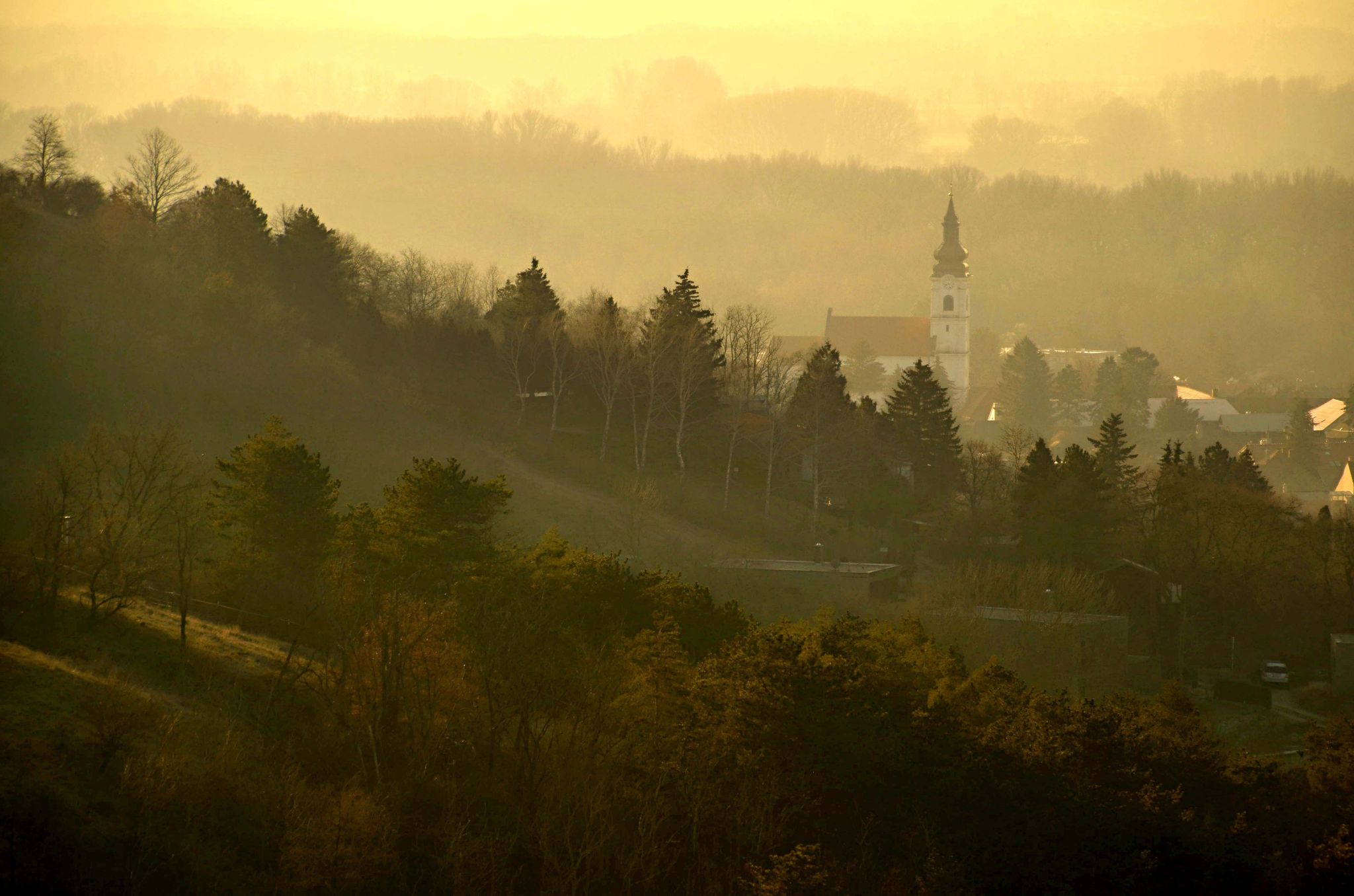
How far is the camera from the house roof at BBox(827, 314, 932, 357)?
328ft

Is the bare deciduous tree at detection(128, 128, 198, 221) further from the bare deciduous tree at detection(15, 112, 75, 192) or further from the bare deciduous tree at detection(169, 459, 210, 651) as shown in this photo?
the bare deciduous tree at detection(169, 459, 210, 651)

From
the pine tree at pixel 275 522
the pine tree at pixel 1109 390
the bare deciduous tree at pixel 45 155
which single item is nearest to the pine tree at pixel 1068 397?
the pine tree at pixel 1109 390

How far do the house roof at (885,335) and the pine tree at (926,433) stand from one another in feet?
168

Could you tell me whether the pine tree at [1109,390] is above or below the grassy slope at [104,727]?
above

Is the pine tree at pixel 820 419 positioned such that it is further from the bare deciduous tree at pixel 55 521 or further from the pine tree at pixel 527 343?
the bare deciduous tree at pixel 55 521

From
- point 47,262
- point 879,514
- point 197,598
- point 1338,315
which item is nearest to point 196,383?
point 47,262

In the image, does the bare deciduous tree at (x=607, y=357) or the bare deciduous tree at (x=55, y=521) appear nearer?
the bare deciduous tree at (x=55, y=521)

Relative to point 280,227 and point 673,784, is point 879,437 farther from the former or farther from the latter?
point 280,227

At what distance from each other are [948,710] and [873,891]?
353 centimetres

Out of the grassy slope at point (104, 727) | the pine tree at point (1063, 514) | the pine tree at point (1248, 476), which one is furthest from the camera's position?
the pine tree at point (1248, 476)

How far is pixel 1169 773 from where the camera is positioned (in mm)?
17531

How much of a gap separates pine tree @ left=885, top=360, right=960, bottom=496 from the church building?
169ft

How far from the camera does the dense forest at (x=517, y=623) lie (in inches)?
640

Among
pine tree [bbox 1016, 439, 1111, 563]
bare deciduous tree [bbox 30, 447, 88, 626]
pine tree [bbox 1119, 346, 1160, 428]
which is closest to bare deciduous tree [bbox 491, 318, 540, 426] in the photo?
pine tree [bbox 1016, 439, 1111, 563]
